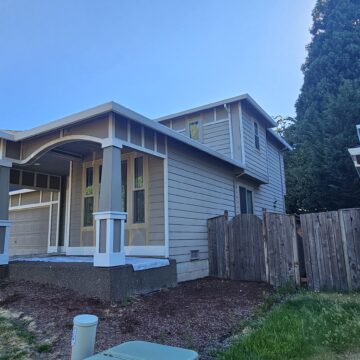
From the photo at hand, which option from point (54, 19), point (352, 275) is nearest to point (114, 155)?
point (352, 275)

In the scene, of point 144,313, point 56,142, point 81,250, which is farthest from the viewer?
point 81,250

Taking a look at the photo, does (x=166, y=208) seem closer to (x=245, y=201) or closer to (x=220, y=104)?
(x=245, y=201)

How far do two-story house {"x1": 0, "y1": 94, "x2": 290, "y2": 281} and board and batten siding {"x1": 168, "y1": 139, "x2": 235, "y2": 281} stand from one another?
0.03m

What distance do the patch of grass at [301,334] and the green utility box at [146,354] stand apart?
4.06ft

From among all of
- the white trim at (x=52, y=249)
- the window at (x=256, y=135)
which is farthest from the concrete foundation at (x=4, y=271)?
the window at (x=256, y=135)

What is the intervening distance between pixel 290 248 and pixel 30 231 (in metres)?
9.82

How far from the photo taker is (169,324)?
4559 mm

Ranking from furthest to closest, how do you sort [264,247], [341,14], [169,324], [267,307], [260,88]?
[260,88]
[341,14]
[264,247]
[267,307]
[169,324]

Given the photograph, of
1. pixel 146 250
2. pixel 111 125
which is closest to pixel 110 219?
pixel 111 125

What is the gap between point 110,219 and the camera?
581 cm

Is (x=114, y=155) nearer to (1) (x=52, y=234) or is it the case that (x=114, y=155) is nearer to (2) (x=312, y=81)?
(1) (x=52, y=234)

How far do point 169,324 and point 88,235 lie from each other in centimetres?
500

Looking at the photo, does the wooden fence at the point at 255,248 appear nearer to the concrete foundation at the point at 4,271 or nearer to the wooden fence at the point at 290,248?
the wooden fence at the point at 290,248

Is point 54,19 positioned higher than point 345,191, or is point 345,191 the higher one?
point 54,19
